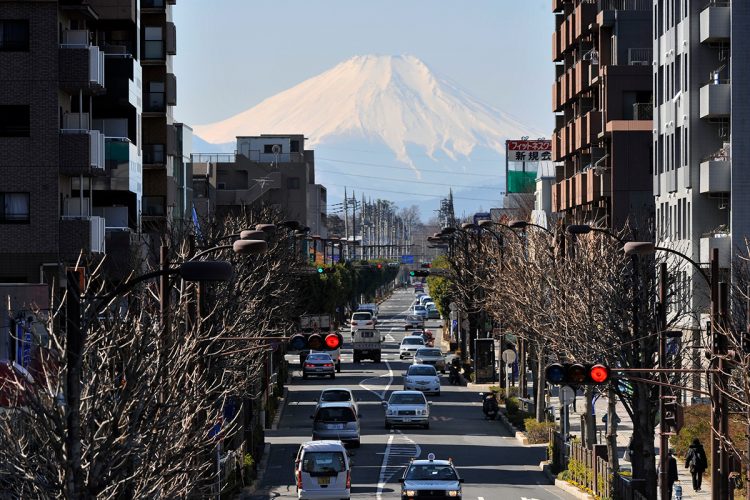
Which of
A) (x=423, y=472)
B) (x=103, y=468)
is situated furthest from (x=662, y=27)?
(x=103, y=468)

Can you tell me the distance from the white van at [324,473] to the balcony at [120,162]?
77.3 feet

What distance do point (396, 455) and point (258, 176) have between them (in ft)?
346

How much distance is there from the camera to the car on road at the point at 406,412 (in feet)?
196

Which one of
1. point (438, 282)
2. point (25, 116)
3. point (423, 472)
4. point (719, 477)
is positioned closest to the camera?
point (719, 477)

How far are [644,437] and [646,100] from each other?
4571 cm

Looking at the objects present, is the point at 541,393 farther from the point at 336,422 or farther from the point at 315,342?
the point at 315,342

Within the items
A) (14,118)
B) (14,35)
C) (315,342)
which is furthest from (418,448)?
(14,35)

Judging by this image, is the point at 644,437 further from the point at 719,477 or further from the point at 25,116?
the point at 25,116

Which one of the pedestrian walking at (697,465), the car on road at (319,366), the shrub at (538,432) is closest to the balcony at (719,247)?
the shrub at (538,432)

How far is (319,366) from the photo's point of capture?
85188 millimetres

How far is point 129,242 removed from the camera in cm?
5941

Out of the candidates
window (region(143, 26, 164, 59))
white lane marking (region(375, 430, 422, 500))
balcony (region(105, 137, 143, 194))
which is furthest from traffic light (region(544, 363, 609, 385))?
window (region(143, 26, 164, 59))

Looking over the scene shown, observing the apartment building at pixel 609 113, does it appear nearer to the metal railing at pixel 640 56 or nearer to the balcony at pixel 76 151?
the metal railing at pixel 640 56

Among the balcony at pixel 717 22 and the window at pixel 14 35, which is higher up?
the balcony at pixel 717 22
